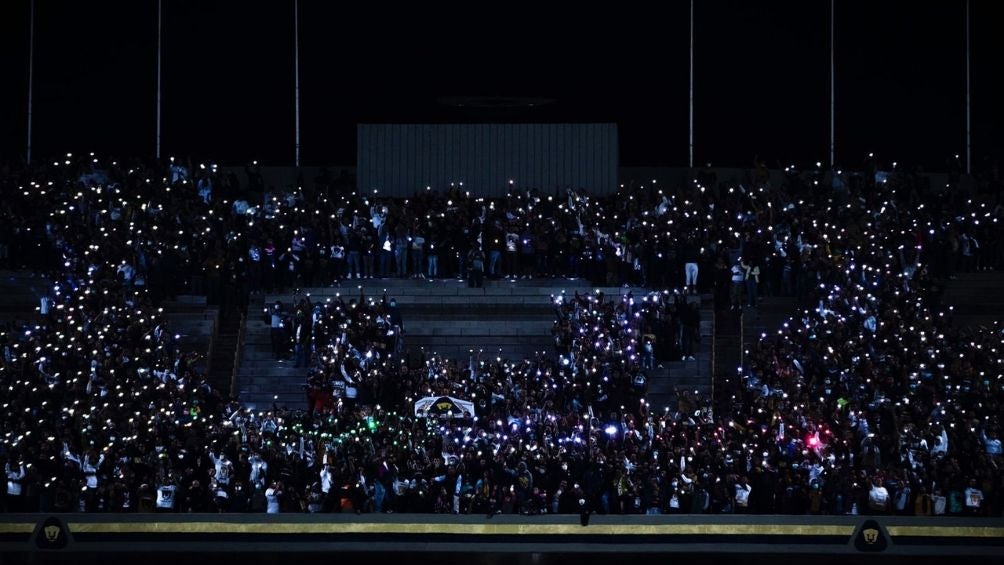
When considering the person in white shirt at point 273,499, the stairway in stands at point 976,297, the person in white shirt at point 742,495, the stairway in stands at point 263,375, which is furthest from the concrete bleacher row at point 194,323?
the stairway in stands at point 976,297

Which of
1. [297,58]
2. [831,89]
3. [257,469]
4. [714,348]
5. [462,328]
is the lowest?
[257,469]

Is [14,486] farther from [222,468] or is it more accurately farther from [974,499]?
[974,499]

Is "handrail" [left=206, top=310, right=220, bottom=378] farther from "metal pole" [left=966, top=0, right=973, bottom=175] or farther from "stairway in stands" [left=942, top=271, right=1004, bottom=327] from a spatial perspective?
"metal pole" [left=966, top=0, right=973, bottom=175]

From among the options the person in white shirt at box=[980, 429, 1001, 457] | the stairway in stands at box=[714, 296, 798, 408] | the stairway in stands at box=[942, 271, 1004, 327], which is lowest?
the person in white shirt at box=[980, 429, 1001, 457]

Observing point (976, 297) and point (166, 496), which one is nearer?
point (166, 496)

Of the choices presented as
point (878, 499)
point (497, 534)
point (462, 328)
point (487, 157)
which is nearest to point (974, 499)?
point (878, 499)

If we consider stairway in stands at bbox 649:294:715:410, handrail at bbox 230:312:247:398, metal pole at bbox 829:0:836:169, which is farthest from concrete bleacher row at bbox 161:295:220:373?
metal pole at bbox 829:0:836:169

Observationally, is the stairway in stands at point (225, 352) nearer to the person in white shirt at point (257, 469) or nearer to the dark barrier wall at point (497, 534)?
the person in white shirt at point (257, 469)
